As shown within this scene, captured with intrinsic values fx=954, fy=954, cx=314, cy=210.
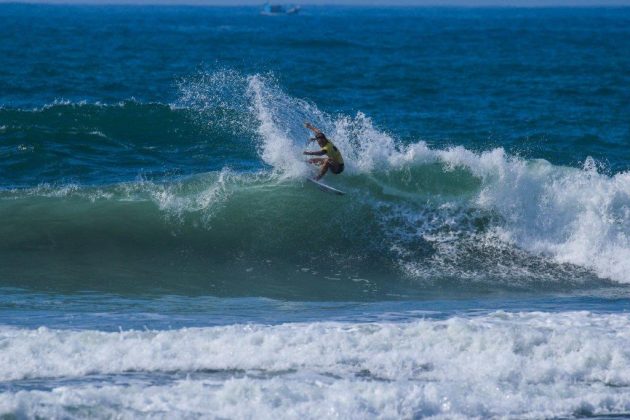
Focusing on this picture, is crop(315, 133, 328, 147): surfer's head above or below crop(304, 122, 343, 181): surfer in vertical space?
above

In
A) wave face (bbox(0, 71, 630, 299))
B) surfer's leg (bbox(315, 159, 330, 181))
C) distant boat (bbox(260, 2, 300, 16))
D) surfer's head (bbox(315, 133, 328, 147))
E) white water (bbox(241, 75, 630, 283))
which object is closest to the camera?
wave face (bbox(0, 71, 630, 299))

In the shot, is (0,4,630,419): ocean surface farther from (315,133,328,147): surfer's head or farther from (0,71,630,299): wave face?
(315,133,328,147): surfer's head

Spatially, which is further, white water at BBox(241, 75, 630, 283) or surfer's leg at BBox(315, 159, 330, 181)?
surfer's leg at BBox(315, 159, 330, 181)

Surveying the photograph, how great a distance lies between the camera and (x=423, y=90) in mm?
33594

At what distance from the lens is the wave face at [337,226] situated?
14.7 m

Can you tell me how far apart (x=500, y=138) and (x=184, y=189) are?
34.5 feet

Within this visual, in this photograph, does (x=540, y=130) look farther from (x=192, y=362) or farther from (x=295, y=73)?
(x=192, y=362)

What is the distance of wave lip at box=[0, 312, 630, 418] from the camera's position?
913 cm

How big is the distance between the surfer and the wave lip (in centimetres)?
548

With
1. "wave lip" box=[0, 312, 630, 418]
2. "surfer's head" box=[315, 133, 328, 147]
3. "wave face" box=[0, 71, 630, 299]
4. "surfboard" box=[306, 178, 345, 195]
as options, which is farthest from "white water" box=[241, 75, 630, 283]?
"wave lip" box=[0, 312, 630, 418]

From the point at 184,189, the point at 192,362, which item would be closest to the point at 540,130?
the point at 184,189

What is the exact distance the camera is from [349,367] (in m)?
10.1

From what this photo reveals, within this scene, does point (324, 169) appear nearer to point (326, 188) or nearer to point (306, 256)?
point (326, 188)

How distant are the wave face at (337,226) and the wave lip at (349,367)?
3016 millimetres
